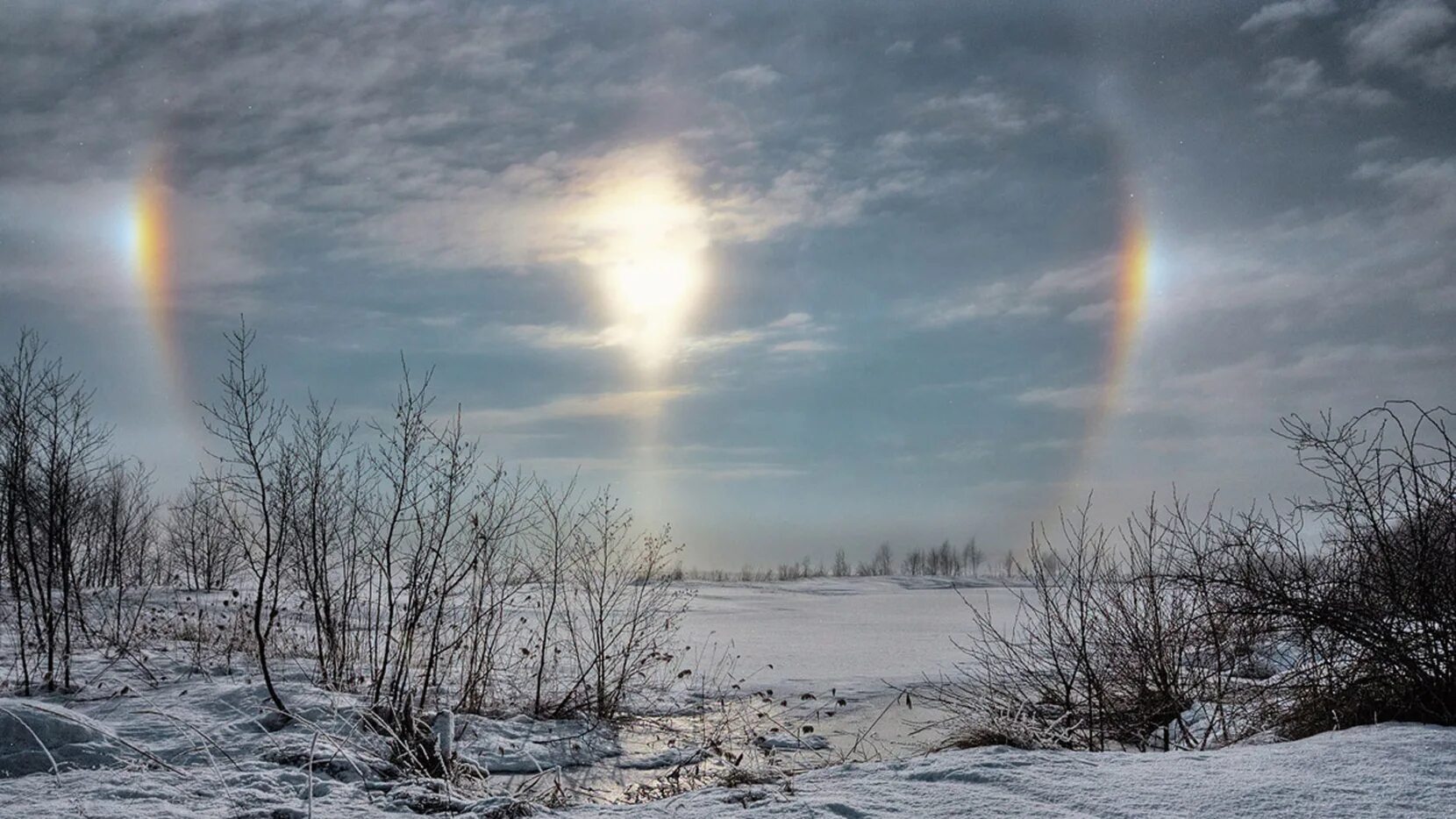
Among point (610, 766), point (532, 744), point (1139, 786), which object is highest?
point (1139, 786)

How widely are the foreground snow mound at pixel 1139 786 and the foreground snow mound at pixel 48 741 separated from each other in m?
4.05

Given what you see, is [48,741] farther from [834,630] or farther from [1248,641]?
[834,630]

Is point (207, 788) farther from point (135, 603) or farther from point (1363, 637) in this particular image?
point (135, 603)

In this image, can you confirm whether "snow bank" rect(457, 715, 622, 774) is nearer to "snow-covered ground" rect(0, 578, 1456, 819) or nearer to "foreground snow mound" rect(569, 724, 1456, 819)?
"snow-covered ground" rect(0, 578, 1456, 819)

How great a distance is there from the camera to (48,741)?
6.65 metres

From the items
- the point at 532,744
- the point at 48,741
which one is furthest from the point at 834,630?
the point at 48,741

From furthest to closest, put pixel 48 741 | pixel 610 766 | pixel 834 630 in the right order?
1. pixel 834 630
2. pixel 610 766
3. pixel 48 741

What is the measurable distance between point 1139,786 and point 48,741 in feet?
23.3

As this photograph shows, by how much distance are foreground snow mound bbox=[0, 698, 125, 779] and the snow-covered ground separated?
0.01m

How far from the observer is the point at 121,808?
4836 millimetres

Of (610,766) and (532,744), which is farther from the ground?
(532,744)

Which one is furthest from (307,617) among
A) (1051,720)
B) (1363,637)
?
(1363,637)

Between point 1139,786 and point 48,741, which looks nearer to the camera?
point 1139,786

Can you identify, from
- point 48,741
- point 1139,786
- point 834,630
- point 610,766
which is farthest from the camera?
point 834,630
